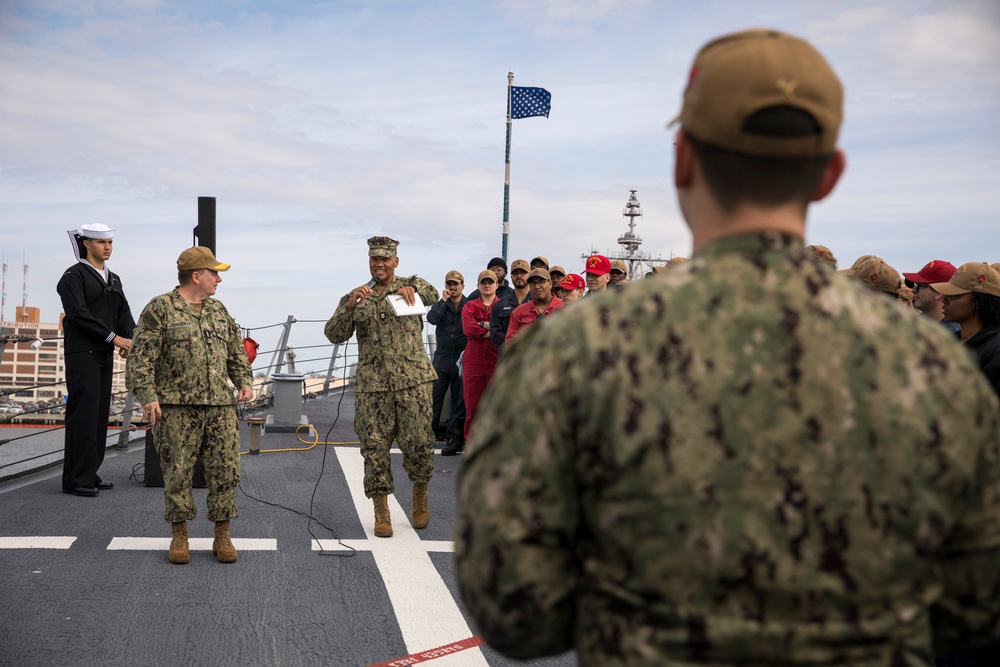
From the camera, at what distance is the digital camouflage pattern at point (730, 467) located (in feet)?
4.61

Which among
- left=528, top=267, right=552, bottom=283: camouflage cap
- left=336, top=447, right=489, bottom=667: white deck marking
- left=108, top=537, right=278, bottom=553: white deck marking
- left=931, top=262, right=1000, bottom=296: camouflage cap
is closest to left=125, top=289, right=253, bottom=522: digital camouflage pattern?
left=108, top=537, right=278, bottom=553: white deck marking

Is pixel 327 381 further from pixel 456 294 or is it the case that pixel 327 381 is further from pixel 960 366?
pixel 960 366

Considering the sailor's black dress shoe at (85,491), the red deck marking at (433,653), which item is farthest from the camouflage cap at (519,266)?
the red deck marking at (433,653)

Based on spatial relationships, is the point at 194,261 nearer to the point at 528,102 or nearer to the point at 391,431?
the point at 391,431

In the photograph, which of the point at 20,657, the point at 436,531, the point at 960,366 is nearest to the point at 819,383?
the point at 960,366

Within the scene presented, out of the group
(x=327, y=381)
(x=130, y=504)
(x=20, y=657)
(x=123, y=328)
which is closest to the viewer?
(x=20, y=657)

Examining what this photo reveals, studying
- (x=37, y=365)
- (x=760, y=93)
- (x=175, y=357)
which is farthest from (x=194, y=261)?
(x=37, y=365)

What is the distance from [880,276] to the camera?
5.28m

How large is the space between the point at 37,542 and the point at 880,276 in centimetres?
587

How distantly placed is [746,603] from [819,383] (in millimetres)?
340

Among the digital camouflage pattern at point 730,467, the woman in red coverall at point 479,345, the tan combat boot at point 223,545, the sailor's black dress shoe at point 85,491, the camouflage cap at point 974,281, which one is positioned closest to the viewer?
the digital camouflage pattern at point 730,467

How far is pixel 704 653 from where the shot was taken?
55.6 inches

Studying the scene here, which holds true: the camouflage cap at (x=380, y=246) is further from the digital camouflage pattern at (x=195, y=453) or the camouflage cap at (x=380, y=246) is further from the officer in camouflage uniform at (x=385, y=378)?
the digital camouflage pattern at (x=195, y=453)

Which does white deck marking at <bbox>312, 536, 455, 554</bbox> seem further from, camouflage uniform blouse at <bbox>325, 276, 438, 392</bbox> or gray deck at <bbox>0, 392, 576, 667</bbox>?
camouflage uniform blouse at <bbox>325, 276, 438, 392</bbox>
